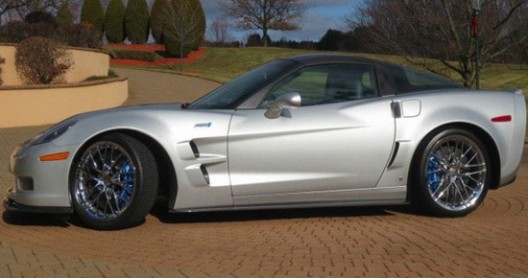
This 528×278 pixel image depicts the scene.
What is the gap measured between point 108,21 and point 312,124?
47816mm

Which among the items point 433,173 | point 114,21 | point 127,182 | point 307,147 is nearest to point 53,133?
point 127,182

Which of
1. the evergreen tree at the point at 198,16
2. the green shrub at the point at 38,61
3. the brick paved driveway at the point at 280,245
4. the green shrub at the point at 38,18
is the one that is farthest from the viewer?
the evergreen tree at the point at 198,16

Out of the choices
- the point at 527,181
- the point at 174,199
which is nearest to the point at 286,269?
the point at 174,199

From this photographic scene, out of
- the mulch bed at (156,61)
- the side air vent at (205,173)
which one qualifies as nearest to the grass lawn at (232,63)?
the mulch bed at (156,61)

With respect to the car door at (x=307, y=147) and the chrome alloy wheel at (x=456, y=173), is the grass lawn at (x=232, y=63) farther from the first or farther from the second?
the car door at (x=307, y=147)

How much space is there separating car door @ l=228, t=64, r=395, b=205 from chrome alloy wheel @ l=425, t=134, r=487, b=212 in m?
A: 0.46

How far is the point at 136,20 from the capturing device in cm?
5241

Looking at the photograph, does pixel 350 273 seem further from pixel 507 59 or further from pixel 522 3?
pixel 507 59

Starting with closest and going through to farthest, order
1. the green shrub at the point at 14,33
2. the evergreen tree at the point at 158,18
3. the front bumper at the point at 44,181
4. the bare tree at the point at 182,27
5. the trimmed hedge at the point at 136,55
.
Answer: the front bumper at the point at 44,181
the green shrub at the point at 14,33
the bare tree at the point at 182,27
the trimmed hedge at the point at 136,55
the evergreen tree at the point at 158,18

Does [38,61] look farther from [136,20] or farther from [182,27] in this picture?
[136,20]

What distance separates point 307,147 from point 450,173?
128cm

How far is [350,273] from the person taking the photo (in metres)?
4.93

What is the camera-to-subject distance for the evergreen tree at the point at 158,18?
164 ft

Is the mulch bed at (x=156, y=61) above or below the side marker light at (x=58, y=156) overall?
above
